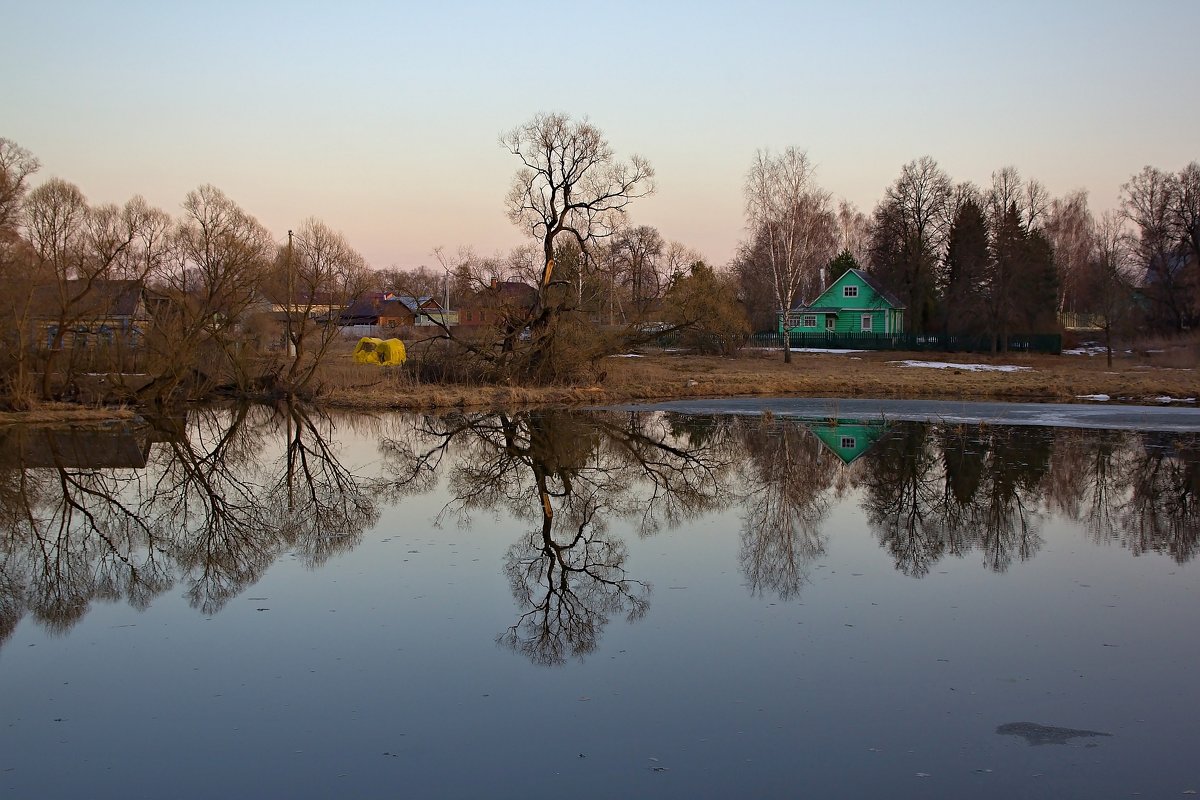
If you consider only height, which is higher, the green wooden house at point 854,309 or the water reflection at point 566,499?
the green wooden house at point 854,309

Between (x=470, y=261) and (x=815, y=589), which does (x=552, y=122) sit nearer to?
(x=470, y=261)

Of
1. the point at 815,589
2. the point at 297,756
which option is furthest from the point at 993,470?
the point at 297,756

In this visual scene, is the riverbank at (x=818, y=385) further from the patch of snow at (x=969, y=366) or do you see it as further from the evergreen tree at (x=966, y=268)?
the evergreen tree at (x=966, y=268)

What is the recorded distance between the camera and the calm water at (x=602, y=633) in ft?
18.2

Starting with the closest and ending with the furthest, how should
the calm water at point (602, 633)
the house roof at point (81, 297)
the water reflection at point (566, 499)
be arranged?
the calm water at point (602, 633) → the water reflection at point (566, 499) → the house roof at point (81, 297)

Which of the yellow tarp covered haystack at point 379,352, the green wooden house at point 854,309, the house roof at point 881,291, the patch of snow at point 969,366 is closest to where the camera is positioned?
the yellow tarp covered haystack at point 379,352

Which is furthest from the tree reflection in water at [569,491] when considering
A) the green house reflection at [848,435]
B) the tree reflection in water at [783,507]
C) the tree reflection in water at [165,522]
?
the green house reflection at [848,435]

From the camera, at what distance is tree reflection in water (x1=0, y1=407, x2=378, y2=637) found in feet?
30.9

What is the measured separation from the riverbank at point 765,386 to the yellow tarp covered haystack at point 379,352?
4699 mm

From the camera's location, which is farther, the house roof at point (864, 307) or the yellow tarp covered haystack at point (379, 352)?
the house roof at point (864, 307)

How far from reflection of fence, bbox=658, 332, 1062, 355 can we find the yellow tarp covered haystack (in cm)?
1256

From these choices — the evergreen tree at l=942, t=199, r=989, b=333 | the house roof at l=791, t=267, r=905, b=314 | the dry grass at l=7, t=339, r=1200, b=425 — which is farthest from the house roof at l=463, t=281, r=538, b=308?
the house roof at l=791, t=267, r=905, b=314

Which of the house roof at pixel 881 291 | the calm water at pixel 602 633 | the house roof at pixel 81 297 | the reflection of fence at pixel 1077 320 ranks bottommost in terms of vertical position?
the calm water at pixel 602 633

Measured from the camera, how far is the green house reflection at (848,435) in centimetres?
1856
